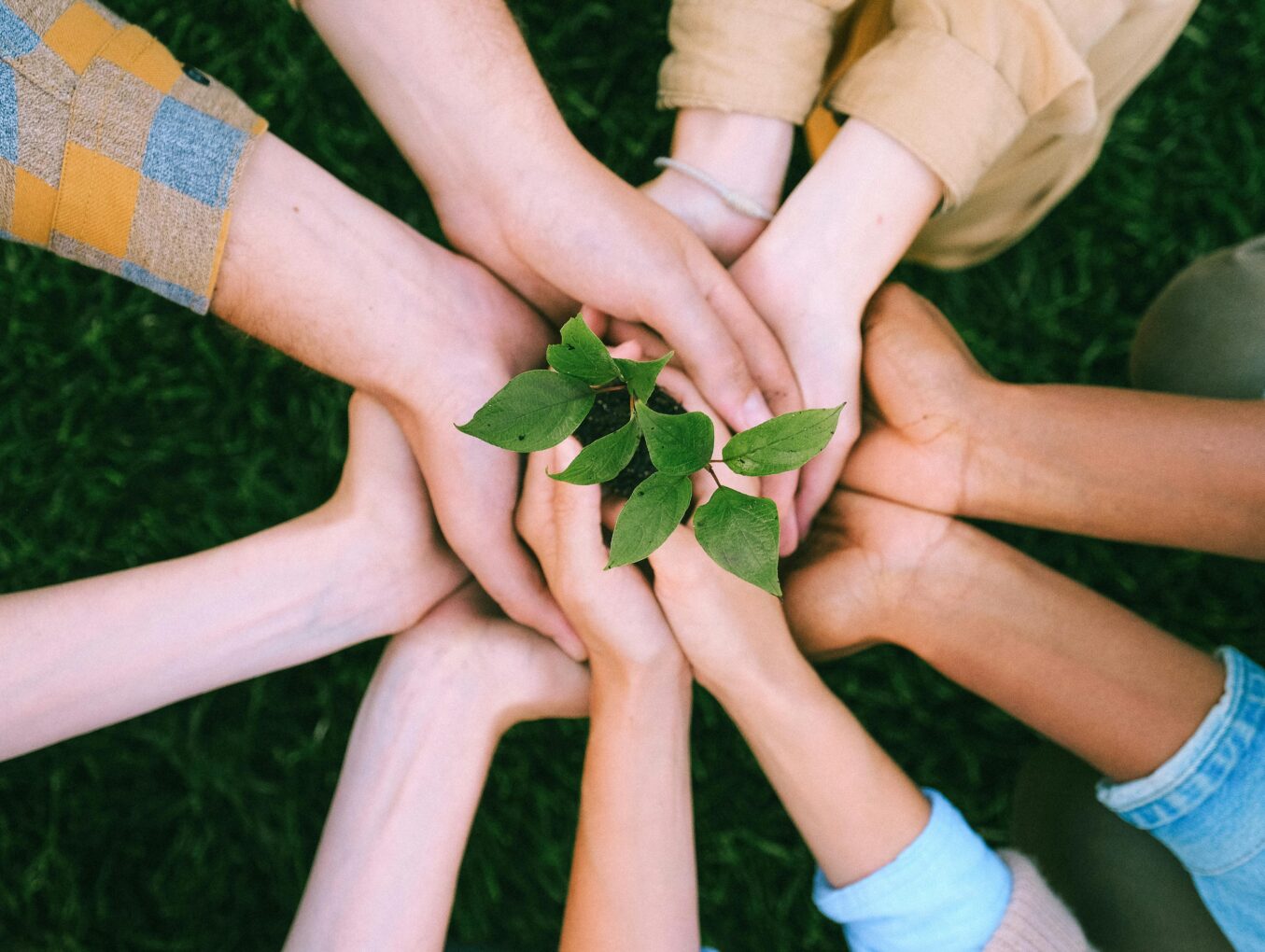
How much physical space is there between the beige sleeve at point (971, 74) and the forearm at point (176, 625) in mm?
825

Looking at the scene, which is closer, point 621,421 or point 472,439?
point 621,421

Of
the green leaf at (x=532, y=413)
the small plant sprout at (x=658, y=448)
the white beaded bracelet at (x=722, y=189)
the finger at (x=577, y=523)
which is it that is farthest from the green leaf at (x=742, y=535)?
the white beaded bracelet at (x=722, y=189)

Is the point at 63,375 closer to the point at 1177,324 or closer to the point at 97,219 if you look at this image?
the point at 97,219

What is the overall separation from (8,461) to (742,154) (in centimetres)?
135

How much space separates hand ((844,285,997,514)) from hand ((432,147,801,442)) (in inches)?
5.2

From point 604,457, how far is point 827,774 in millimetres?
593

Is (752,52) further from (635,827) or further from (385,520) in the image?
(635,827)

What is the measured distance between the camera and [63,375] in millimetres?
1633

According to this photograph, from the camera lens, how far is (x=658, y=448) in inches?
25.9

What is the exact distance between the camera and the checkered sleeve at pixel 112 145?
939mm

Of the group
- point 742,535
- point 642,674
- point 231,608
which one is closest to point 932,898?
point 642,674

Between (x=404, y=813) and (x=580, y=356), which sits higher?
(x=580, y=356)

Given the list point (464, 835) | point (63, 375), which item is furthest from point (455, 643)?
point (63, 375)

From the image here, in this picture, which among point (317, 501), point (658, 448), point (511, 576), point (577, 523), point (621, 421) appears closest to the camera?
point (658, 448)
